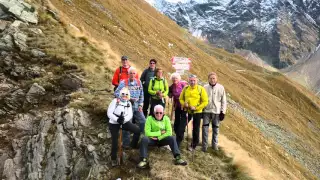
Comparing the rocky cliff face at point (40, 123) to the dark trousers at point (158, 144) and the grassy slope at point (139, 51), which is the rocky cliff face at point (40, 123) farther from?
the dark trousers at point (158, 144)

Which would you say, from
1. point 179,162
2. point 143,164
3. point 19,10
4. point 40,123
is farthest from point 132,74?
point 19,10

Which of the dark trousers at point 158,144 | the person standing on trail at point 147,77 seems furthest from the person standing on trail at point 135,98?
the dark trousers at point 158,144

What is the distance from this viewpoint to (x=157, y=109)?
13914 mm

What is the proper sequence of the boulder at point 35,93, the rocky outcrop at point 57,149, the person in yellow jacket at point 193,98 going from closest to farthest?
the rocky outcrop at point 57,149
the person in yellow jacket at point 193,98
the boulder at point 35,93

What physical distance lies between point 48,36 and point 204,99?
1288cm

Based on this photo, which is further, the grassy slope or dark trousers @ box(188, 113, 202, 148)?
the grassy slope

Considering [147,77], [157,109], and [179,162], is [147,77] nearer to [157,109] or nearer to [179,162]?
[157,109]

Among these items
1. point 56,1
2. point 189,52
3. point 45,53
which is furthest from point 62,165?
point 189,52

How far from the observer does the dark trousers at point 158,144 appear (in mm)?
13703

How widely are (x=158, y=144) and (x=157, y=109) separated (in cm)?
141

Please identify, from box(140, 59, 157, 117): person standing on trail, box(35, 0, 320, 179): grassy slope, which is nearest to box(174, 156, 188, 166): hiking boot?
box(140, 59, 157, 117): person standing on trail

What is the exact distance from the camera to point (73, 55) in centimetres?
2236

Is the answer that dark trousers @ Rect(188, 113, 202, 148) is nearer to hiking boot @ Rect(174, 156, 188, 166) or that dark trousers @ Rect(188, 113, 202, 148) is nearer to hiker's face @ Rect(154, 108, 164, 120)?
hiking boot @ Rect(174, 156, 188, 166)

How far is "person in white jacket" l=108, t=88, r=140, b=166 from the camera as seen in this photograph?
13875 mm
